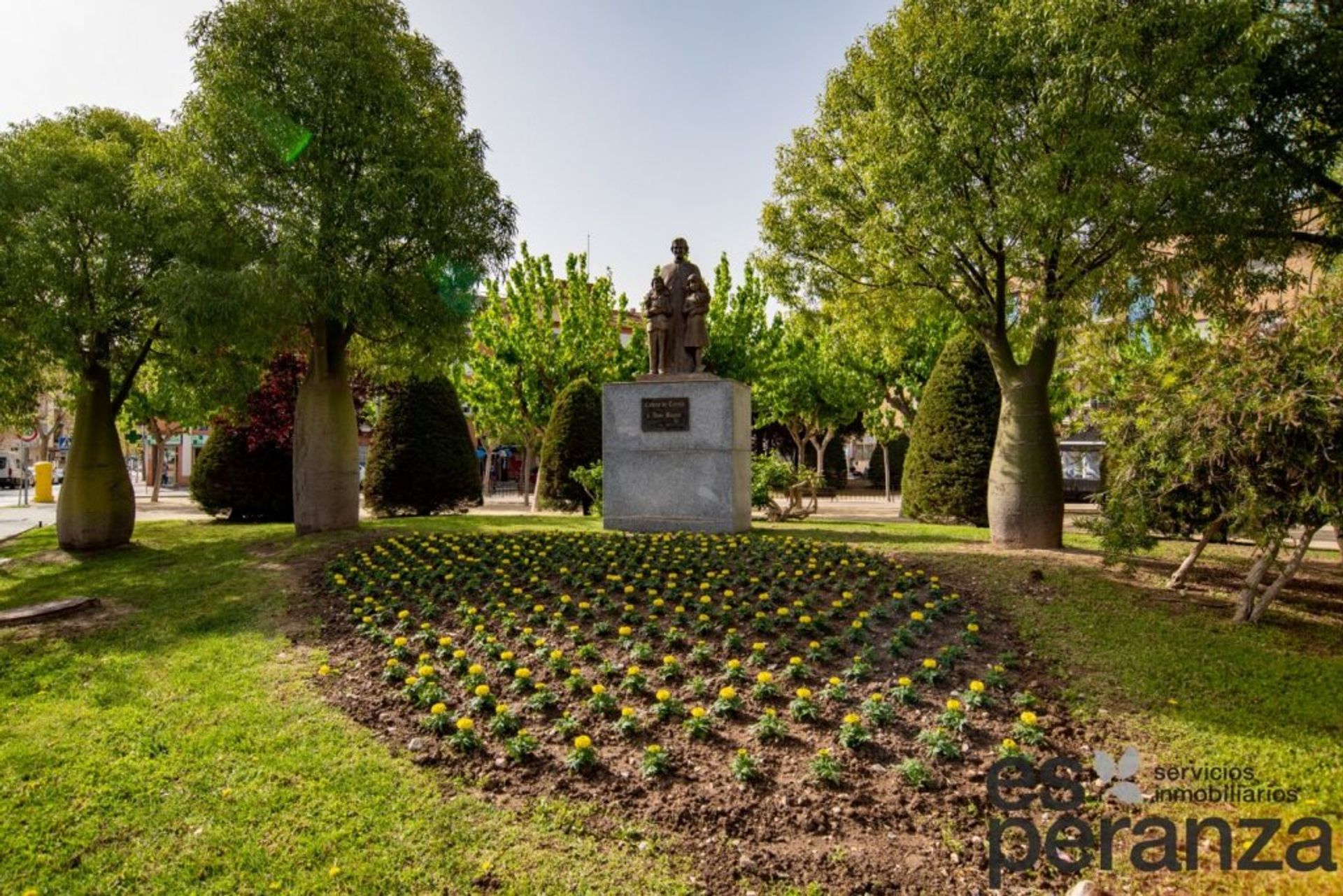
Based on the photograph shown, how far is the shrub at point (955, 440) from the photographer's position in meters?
13.7

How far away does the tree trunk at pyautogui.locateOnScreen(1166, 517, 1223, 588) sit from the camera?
6410 millimetres

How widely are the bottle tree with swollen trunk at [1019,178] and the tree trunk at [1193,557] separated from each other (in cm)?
200

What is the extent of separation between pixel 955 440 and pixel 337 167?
10.8m

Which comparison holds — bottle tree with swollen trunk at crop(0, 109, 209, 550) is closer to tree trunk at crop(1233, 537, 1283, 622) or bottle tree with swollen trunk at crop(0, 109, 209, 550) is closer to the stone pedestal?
the stone pedestal

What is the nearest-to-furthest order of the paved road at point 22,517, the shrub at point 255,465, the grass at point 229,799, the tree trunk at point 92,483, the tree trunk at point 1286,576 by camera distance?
the grass at point 229,799
the tree trunk at point 1286,576
the tree trunk at point 92,483
the shrub at point 255,465
the paved road at point 22,517

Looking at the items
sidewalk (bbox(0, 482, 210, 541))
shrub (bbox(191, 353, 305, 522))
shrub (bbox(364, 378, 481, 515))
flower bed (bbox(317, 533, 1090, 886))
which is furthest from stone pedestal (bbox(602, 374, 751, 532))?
sidewalk (bbox(0, 482, 210, 541))

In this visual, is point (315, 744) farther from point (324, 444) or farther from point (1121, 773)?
point (324, 444)

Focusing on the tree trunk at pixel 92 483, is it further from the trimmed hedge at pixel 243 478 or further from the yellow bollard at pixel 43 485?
the yellow bollard at pixel 43 485

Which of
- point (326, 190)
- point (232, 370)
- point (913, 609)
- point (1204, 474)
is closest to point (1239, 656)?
point (1204, 474)

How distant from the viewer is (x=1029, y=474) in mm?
9234

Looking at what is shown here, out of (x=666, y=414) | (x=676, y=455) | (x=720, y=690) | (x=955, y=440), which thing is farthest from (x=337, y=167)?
(x=955, y=440)

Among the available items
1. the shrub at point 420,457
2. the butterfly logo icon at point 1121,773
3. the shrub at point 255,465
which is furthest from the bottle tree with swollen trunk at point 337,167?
the butterfly logo icon at point 1121,773

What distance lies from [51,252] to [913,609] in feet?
38.4

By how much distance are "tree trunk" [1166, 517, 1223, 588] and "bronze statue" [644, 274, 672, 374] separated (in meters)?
6.85
